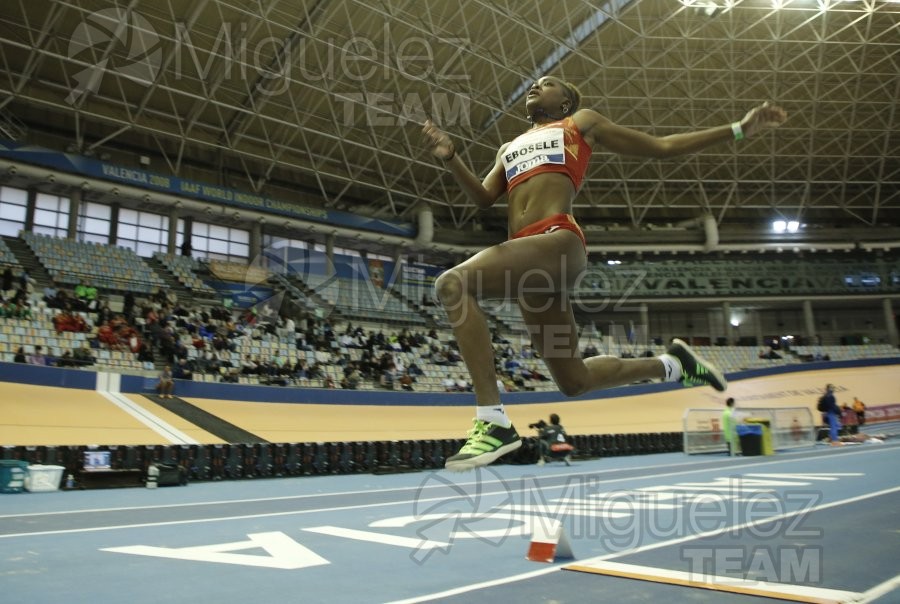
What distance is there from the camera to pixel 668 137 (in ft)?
10.4

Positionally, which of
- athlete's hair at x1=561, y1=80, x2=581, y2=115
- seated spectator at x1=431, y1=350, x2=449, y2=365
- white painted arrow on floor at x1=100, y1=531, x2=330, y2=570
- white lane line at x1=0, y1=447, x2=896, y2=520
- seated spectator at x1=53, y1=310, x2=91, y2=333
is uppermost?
seated spectator at x1=53, y1=310, x2=91, y2=333

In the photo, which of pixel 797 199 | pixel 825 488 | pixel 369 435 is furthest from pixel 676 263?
pixel 825 488

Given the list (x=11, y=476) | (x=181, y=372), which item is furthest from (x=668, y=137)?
(x=181, y=372)

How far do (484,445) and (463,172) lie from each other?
151cm

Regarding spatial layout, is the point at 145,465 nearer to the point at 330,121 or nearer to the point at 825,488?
the point at 825,488

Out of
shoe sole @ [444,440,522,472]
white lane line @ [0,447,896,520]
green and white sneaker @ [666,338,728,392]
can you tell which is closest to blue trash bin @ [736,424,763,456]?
white lane line @ [0,447,896,520]

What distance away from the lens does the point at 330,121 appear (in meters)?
29.2

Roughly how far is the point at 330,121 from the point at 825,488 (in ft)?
85.0

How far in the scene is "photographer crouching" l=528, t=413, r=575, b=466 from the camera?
15.0m

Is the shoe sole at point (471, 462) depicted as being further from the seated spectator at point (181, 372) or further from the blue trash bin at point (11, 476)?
the seated spectator at point (181, 372)

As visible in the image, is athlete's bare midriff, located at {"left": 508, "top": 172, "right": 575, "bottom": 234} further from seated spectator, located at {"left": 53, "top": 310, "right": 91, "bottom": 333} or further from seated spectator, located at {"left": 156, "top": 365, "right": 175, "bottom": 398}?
seated spectator, located at {"left": 53, "top": 310, "right": 91, "bottom": 333}

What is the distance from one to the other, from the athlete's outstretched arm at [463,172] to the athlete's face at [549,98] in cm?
31

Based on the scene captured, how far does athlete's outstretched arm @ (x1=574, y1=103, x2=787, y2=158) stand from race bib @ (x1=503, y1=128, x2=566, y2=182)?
0.18 meters

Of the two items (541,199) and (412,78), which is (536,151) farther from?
(412,78)
